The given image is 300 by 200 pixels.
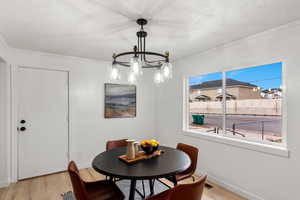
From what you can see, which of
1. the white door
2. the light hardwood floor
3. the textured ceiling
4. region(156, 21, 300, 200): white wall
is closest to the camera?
the textured ceiling

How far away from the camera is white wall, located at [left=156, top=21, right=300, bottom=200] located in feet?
6.16

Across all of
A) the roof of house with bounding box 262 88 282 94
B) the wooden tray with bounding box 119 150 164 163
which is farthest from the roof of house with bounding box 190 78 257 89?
the wooden tray with bounding box 119 150 164 163

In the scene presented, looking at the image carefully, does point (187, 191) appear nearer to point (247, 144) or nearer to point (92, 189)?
point (92, 189)

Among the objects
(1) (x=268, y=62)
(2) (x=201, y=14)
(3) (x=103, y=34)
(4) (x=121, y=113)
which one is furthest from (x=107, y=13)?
(4) (x=121, y=113)

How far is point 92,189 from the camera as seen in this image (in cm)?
173

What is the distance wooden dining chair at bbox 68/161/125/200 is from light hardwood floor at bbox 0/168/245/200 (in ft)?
3.36

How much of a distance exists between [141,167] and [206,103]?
6.66 feet

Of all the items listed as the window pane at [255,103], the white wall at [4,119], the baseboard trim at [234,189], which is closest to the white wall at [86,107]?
the white wall at [4,119]

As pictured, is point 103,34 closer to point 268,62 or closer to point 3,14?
point 3,14

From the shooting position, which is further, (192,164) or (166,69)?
(192,164)

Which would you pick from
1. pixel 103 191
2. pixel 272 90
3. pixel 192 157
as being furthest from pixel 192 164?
pixel 272 90

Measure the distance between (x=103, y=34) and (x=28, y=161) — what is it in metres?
2.63

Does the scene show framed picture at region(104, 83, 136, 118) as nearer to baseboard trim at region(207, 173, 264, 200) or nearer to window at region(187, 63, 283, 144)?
window at region(187, 63, 283, 144)

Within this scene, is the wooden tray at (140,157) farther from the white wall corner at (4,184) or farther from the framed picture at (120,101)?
the white wall corner at (4,184)
